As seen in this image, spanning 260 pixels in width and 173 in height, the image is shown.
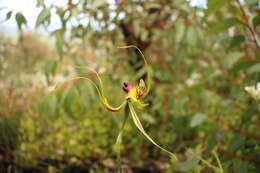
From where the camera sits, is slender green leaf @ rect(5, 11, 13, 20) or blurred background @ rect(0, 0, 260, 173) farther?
blurred background @ rect(0, 0, 260, 173)

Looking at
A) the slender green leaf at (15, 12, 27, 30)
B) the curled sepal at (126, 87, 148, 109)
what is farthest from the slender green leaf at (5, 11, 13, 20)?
the curled sepal at (126, 87, 148, 109)

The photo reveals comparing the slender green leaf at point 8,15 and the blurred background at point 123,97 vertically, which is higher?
the slender green leaf at point 8,15

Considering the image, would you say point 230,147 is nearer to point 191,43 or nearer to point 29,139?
point 191,43

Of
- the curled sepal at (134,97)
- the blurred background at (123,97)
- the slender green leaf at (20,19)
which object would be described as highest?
the slender green leaf at (20,19)

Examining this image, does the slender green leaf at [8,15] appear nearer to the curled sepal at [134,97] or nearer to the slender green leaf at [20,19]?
the slender green leaf at [20,19]

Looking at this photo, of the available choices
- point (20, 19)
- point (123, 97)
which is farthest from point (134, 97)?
point (123, 97)

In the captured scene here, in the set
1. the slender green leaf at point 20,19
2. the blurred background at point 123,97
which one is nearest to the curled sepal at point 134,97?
the slender green leaf at point 20,19

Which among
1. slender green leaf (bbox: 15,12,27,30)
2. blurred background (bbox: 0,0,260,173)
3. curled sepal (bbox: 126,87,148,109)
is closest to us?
curled sepal (bbox: 126,87,148,109)

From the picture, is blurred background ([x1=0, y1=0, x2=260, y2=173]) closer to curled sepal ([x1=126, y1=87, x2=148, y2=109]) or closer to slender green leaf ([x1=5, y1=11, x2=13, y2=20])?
slender green leaf ([x1=5, y1=11, x2=13, y2=20])

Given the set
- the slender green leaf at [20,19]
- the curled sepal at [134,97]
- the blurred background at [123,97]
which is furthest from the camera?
the blurred background at [123,97]

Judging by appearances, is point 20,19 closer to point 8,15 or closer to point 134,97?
point 8,15

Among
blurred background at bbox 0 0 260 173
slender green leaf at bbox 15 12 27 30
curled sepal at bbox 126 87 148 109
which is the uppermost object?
slender green leaf at bbox 15 12 27 30
